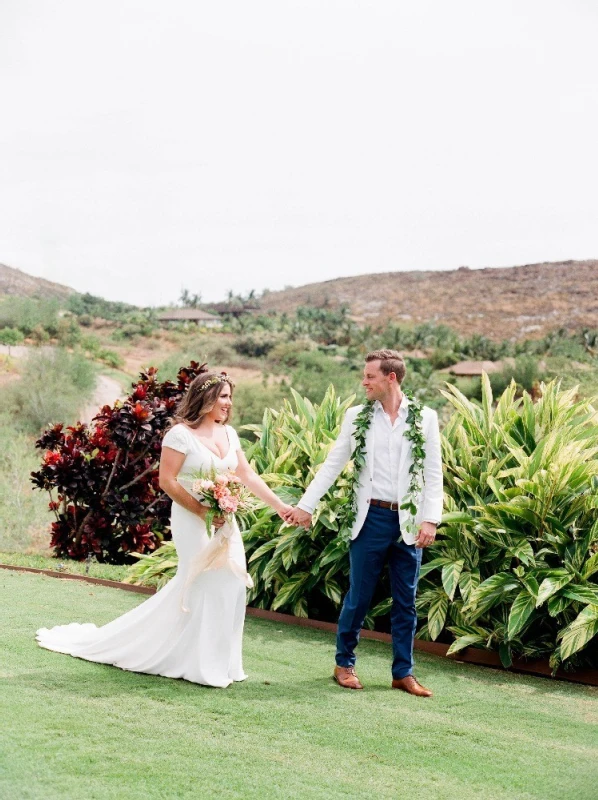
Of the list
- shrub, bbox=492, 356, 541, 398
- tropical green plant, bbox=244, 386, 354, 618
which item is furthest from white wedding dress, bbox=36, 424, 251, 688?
shrub, bbox=492, 356, 541, 398

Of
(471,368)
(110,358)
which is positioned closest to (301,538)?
(110,358)

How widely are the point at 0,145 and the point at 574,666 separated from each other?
48.9 m

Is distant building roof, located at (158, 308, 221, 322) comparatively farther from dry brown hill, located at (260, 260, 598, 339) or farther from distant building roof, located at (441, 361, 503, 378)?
distant building roof, located at (441, 361, 503, 378)

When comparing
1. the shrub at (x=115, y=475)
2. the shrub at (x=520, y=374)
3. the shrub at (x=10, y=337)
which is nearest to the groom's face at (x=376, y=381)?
the shrub at (x=115, y=475)

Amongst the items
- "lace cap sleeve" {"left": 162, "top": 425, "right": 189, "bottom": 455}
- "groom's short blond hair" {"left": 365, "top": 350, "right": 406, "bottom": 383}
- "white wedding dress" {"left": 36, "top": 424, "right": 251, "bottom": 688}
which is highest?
"groom's short blond hair" {"left": 365, "top": 350, "right": 406, "bottom": 383}

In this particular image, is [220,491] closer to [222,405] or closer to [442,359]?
[222,405]

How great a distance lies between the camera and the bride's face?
17.8ft

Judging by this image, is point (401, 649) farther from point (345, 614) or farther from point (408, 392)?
point (408, 392)

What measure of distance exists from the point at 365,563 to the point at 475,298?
55.6m

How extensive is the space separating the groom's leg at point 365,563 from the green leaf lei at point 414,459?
98 millimetres

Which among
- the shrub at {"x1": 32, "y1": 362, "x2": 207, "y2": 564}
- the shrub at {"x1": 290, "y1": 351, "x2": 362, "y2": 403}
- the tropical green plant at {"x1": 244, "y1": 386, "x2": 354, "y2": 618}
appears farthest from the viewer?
the shrub at {"x1": 290, "y1": 351, "x2": 362, "y2": 403}

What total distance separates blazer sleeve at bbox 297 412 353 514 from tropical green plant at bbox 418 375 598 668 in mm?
1229

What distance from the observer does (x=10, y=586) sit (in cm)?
804

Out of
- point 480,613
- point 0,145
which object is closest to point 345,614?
point 480,613
